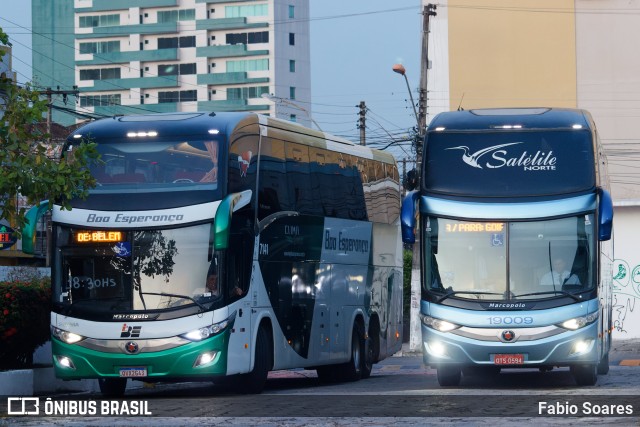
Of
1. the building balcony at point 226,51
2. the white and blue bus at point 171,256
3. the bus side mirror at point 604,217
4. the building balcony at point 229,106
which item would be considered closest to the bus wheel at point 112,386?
the white and blue bus at point 171,256

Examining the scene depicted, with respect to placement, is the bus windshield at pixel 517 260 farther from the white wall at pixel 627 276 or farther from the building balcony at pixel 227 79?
the building balcony at pixel 227 79

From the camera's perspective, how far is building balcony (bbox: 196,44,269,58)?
116688 mm

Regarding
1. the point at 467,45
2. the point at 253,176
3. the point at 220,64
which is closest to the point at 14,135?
the point at 253,176

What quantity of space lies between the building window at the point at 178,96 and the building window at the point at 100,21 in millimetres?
8390

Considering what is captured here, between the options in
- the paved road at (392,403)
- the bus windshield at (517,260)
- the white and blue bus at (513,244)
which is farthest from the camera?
the bus windshield at (517,260)

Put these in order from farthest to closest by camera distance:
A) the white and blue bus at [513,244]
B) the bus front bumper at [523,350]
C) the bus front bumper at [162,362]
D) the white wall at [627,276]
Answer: the white wall at [627,276], the white and blue bus at [513,244], the bus front bumper at [523,350], the bus front bumper at [162,362]

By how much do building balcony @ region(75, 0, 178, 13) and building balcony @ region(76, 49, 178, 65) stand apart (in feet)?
14.1

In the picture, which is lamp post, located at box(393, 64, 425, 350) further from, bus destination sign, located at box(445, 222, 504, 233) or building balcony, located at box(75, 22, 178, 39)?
building balcony, located at box(75, 22, 178, 39)

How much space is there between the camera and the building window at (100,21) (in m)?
121

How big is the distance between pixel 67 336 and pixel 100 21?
348 ft

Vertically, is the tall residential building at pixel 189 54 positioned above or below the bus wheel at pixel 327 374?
above

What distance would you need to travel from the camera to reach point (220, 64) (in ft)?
392

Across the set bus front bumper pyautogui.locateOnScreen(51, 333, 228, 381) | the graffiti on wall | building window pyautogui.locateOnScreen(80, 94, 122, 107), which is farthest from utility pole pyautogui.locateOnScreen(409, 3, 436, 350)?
building window pyautogui.locateOnScreen(80, 94, 122, 107)

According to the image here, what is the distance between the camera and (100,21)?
121m
